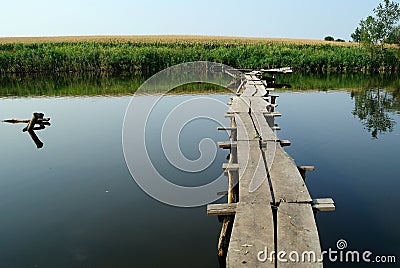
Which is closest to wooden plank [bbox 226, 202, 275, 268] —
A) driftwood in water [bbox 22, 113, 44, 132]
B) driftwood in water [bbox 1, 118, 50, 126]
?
driftwood in water [bbox 22, 113, 44, 132]

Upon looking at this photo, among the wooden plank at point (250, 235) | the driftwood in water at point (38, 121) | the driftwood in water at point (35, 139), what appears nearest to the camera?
the wooden plank at point (250, 235)

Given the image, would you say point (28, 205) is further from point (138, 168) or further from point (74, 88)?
point (74, 88)

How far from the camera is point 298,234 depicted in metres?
3.38

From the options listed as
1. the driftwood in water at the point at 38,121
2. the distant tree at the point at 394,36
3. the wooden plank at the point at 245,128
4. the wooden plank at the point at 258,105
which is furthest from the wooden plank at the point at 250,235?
the distant tree at the point at 394,36

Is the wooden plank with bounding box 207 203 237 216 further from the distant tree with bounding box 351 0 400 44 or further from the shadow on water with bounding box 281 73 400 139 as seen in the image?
the distant tree with bounding box 351 0 400 44

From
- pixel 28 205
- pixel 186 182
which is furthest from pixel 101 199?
pixel 186 182

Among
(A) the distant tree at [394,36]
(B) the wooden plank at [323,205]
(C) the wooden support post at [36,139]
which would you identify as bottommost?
(C) the wooden support post at [36,139]

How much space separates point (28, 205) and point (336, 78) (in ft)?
72.7

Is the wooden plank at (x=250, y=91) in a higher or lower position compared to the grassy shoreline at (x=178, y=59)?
lower

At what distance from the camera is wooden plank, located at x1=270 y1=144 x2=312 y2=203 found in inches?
161

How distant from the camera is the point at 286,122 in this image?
459 inches

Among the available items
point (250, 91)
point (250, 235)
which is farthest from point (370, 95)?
point (250, 235)

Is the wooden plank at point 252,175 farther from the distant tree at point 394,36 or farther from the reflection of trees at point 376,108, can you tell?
the distant tree at point 394,36

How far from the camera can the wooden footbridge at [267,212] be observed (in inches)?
122
